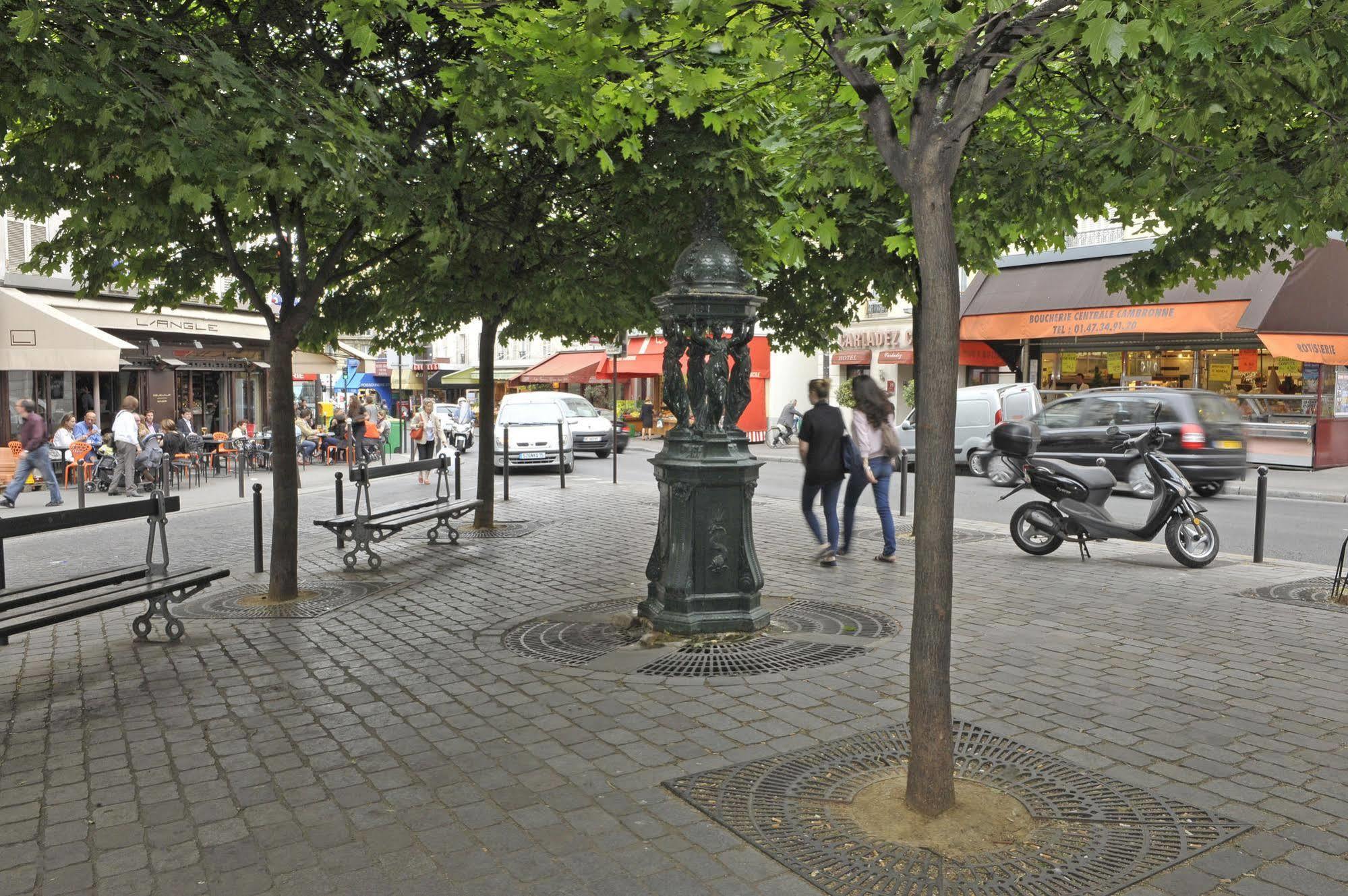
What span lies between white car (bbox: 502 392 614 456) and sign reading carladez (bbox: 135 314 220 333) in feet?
24.3

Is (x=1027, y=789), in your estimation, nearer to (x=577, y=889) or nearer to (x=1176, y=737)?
(x=1176, y=737)

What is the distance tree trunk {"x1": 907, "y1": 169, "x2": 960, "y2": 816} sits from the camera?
3889 millimetres

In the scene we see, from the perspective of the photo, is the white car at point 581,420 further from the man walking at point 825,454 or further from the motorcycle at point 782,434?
the man walking at point 825,454

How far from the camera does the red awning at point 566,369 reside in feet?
122

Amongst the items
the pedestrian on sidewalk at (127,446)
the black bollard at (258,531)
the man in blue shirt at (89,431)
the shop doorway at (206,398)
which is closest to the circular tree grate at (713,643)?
the black bollard at (258,531)

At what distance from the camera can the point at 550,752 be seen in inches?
184

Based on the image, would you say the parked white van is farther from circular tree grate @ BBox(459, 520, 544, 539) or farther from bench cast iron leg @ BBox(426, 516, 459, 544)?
bench cast iron leg @ BBox(426, 516, 459, 544)

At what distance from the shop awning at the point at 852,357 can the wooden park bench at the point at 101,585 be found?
27084 millimetres

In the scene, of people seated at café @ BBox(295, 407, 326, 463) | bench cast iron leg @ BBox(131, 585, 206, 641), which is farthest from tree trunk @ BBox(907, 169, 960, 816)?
people seated at café @ BBox(295, 407, 326, 463)

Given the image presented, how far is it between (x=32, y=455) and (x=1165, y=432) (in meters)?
17.2

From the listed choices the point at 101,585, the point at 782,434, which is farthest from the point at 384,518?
the point at 782,434

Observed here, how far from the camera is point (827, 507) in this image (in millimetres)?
9773

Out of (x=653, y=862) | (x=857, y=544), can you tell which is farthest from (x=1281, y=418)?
(x=653, y=862)

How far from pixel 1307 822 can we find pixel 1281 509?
1227 cm
